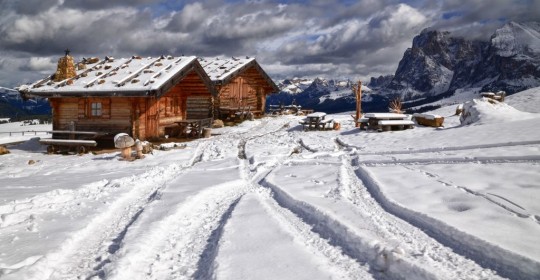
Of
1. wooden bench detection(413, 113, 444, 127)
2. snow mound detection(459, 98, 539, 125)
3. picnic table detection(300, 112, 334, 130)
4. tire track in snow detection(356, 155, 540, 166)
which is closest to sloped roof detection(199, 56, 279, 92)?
picnic table detection(300, 112, 334, 130)

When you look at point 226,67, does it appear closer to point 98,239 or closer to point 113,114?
point 113,114


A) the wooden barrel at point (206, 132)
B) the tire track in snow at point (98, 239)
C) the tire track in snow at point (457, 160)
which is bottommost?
the tire track in snow at point (98, 239)

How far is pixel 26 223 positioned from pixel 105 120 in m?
13.2

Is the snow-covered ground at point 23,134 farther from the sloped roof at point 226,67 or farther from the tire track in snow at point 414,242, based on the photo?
the tire track in snow at point 414,242

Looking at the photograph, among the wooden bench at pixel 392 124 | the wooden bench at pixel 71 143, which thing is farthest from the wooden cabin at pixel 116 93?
the wooden bench at pixel 392 124

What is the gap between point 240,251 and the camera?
5.02 meters

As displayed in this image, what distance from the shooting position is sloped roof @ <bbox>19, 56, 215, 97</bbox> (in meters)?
17.0

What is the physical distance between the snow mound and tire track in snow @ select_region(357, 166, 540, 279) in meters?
13.6

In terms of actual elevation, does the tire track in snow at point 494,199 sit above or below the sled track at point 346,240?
above

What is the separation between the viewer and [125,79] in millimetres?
17938

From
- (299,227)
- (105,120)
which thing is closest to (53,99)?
(105,120)

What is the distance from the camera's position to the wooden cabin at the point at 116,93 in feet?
56.9

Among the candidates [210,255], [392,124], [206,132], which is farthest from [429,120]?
A: [210,255]

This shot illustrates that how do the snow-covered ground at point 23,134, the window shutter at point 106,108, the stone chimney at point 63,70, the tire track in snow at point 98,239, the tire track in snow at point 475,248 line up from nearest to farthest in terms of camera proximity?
the tire track in snow at point 475,248, the tire track in snow at point 98,239, the window shutter at point 106,108, the stone chimney at point 63,70, the snow-covered ground at point 23,134
